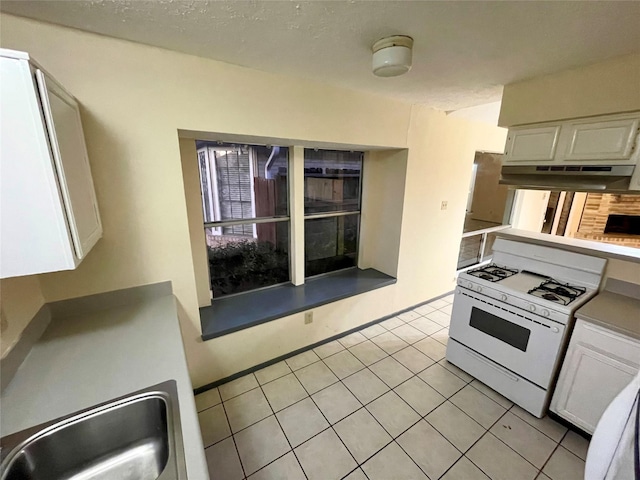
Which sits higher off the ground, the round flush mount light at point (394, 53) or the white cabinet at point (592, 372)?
the round flush mount light at point (394, 53)

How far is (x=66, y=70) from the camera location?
1.24 meters

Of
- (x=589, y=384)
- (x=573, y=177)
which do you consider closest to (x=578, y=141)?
(x=573, y=177)

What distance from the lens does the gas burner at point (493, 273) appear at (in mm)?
2141

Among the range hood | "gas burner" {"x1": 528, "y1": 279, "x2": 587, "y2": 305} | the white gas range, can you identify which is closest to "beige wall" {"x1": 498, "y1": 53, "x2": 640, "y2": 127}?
the range hood

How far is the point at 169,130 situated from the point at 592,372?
291 cm

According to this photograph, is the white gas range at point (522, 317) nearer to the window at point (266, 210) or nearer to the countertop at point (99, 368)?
the window at point (266, 210)

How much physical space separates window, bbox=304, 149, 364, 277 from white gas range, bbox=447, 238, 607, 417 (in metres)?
1.27

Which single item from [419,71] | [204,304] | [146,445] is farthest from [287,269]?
[419,71]

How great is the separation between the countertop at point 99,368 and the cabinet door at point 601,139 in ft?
8.26

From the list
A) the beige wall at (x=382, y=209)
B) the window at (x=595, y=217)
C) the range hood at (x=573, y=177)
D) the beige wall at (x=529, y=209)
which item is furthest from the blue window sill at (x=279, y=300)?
the window at (x=595, y=217)

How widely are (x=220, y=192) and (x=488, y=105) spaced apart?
2575 millimetres

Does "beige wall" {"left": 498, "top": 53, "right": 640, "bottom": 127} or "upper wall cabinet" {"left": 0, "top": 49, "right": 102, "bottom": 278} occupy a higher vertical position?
"beige wall" {"left": 498, "top": 53, "right": 640, "bottom": 127}

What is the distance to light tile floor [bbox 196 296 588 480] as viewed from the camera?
5.03 ft

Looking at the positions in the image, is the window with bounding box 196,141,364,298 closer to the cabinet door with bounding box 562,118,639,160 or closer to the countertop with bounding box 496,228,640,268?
the countertop with bounding box 496,228,640,268
